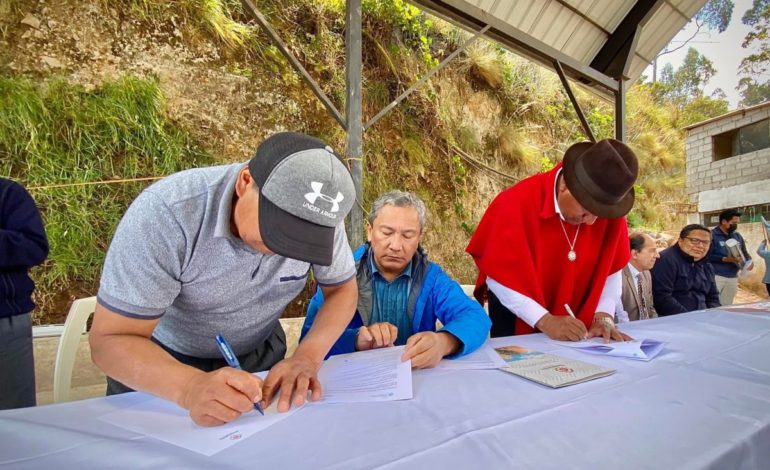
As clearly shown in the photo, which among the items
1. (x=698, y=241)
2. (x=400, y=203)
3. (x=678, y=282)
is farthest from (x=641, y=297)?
(x=400, y=203)

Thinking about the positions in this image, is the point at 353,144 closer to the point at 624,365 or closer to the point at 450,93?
the point at 624,365

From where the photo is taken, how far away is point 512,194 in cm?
210

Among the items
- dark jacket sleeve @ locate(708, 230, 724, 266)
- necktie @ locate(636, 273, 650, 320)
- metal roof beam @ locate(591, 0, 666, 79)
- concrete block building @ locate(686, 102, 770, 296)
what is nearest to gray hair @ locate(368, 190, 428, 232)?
necktie @ locate(636, 273, 650, 320)

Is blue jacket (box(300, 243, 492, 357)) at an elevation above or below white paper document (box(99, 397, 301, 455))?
above

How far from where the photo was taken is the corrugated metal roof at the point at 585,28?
3773 millimetres

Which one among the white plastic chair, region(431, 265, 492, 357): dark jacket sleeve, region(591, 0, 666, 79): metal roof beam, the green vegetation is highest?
region(591, 0, 666, 79): metal roof beam

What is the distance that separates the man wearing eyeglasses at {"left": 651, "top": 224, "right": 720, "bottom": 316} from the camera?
12.3 feet

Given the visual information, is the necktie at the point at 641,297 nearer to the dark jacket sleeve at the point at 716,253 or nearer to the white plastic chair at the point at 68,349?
the dark jacket sleeve at the point at 716,253

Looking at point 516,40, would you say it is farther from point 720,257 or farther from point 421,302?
point 720,257

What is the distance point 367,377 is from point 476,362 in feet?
1.22

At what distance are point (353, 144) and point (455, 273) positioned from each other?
3.57 m

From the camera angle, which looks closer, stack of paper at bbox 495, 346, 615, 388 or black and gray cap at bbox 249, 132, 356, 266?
black and gray cap at bbox 249, 132, 356, 266

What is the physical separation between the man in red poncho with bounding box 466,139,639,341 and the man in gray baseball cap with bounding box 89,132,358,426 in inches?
38.3

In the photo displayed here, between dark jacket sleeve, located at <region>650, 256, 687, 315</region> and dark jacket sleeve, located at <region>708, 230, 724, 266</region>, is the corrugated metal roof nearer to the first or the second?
dark jacket sleeve, located at <region>650, 256, 687, 315</region>
